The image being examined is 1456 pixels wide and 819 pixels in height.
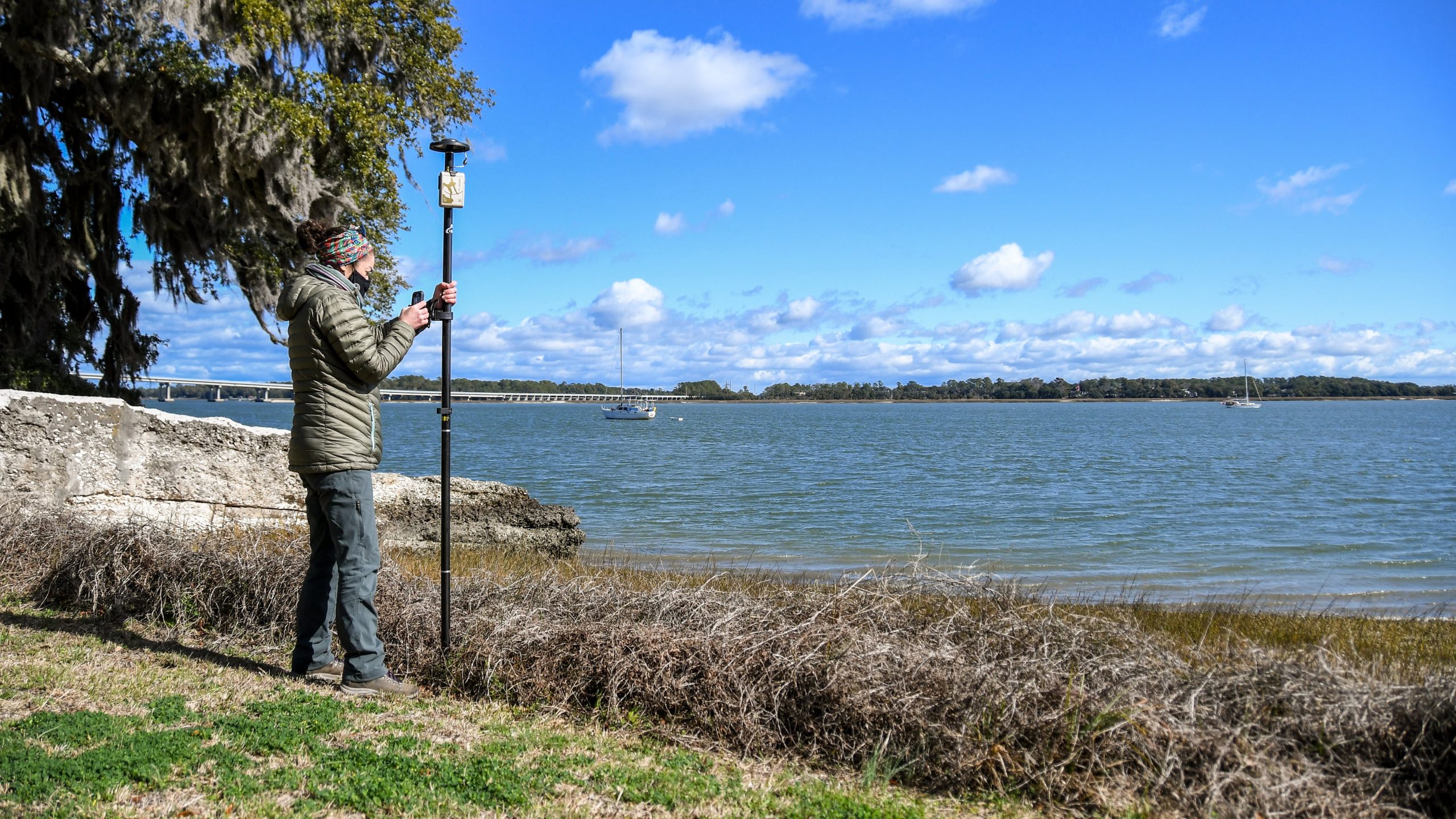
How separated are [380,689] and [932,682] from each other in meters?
2.80

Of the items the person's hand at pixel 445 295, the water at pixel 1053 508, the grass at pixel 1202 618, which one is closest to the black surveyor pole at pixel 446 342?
the person's hand at pixel 445 295

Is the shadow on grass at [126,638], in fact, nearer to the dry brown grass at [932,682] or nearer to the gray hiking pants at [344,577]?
the dry brown grass at [932,682]

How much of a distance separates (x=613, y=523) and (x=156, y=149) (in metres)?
9.78

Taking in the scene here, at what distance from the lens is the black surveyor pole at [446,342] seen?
201 inches

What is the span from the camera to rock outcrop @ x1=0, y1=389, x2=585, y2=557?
8023 millimetres

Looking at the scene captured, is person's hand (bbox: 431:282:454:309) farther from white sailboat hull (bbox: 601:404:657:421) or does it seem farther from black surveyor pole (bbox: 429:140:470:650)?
white sailboat hull (bbox: 601:404:657:421)

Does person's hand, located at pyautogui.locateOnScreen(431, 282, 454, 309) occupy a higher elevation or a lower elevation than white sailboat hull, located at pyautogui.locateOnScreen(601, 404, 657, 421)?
higher

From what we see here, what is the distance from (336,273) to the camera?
15.9 feet

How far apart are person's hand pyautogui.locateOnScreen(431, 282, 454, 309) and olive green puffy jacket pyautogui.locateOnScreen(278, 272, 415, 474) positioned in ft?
1.15

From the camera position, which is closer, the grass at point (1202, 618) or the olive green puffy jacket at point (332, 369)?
the olive green puffy jacket at point (332, 369)

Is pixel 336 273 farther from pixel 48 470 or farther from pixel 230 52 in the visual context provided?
pixel 230 52

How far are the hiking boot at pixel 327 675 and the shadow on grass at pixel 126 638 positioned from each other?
109mm

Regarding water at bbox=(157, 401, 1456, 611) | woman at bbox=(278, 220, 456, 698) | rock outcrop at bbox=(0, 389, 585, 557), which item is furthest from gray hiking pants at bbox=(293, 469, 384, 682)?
water at bbox=(157, 401, 1456, 611)

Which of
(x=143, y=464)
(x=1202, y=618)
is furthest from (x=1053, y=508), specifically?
(x=143, y=464)
